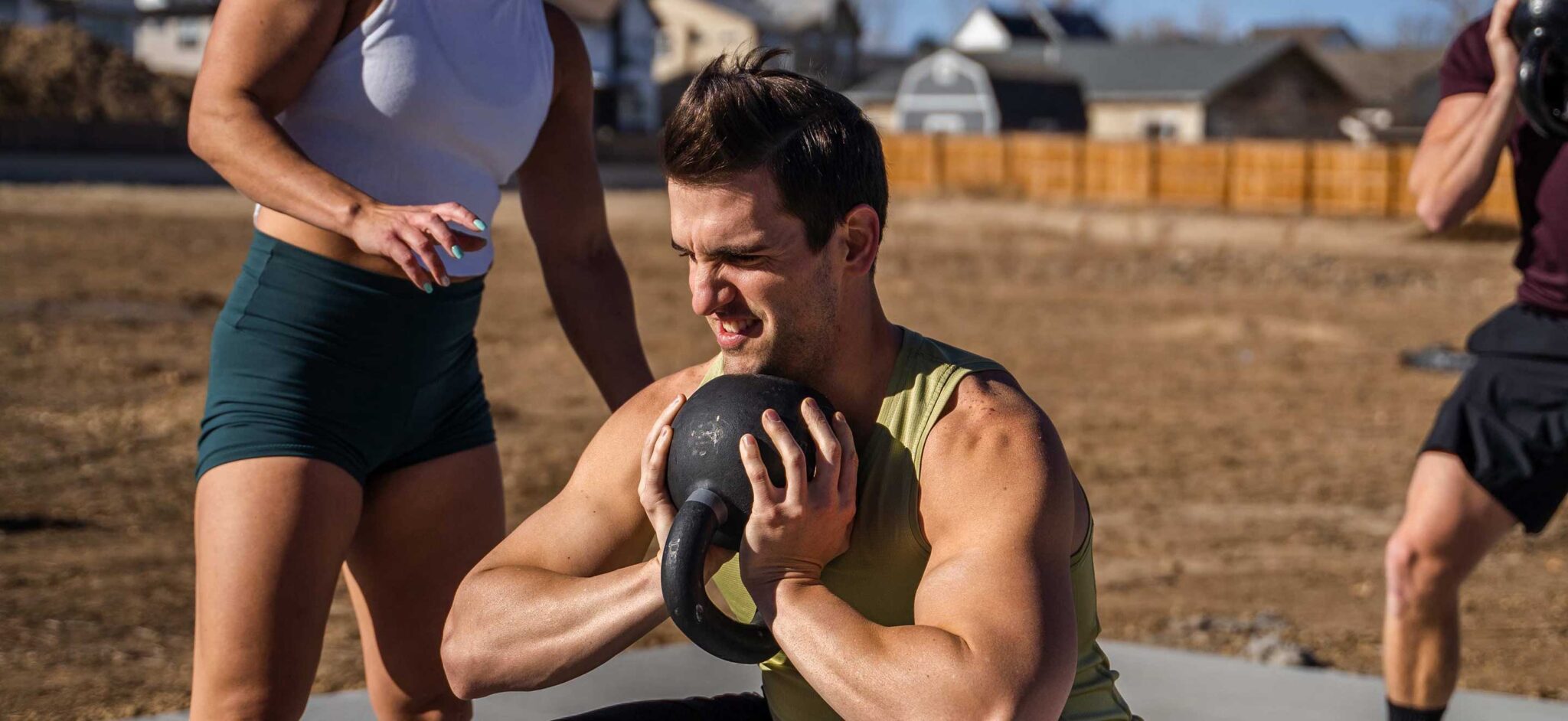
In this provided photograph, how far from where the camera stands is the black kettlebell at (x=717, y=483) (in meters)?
2.05

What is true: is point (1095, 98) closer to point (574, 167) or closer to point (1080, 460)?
point (1080, 460)

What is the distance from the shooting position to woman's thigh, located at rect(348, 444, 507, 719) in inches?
113

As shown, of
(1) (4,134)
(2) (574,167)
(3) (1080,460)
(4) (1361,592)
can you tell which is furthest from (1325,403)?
(1) (4,134)

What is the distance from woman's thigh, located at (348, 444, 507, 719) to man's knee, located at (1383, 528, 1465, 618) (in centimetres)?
206

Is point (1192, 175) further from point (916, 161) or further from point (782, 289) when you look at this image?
point (782, 289)

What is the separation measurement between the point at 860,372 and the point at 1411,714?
2.16 m

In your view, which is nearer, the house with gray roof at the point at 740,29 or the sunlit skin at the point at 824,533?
the sunlit skin at the point at 824,533

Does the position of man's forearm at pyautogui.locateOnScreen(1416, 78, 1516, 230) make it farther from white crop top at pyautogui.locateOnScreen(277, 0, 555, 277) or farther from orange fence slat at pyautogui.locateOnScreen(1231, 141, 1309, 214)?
orange fence slat at pyautogui.locateOnScreen(1231, 141, 1309, 214)

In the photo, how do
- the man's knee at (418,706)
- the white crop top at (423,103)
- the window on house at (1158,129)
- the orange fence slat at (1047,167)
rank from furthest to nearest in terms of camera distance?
the window on house at (1158,129) < the orange fence slat at (1047,167) < the man's knee at (418,706) < the white crop top at (423,103)

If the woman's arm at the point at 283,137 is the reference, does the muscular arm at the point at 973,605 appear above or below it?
below

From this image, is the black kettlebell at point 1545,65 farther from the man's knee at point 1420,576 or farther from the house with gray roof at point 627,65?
the house with gray roof at point 627,65

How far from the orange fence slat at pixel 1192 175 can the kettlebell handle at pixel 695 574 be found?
3208 cm

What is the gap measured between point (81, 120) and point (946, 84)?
3070cm

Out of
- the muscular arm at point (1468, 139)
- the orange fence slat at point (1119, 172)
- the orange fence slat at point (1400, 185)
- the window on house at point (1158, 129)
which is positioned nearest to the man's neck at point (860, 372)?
the muscular arm at point (1468, 139)
